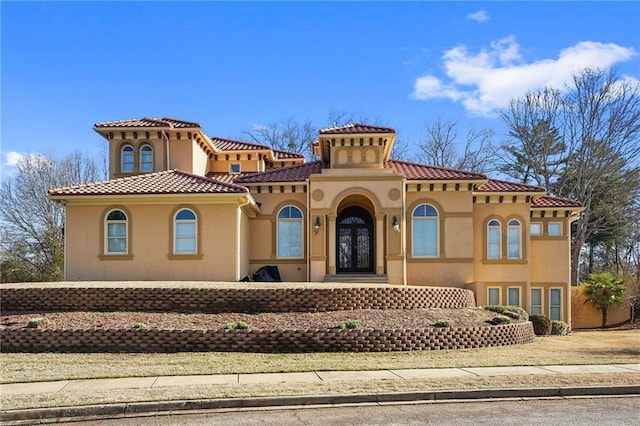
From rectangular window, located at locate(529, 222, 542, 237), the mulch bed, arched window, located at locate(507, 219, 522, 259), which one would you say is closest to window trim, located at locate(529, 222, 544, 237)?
rectangular window, located at locate(529, 222, 542, 237)

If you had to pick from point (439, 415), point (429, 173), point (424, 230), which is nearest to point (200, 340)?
point (439, 415)

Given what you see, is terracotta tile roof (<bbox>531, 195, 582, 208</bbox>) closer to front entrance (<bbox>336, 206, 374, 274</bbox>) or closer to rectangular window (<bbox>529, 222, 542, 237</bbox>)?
rectangular window (<bbox>529, 222, 542, 237</bbox>)

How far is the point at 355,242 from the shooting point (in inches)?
1038

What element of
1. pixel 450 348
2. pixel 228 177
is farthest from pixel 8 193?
pixel 450 348

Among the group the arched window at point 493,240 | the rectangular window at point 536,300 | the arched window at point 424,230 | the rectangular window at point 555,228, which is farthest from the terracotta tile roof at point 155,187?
the rectangular window at point 555,228

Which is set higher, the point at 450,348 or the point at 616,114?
the point at 616,114

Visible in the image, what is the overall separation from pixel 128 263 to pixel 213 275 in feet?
10.2

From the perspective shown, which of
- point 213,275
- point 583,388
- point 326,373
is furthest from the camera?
point 213,275

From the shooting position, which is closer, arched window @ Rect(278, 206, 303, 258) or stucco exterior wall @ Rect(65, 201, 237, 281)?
stucco exterior wall @ Rect(65, 201, 237, 281)

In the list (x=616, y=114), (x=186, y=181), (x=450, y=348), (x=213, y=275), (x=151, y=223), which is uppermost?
(x=616, y=114)

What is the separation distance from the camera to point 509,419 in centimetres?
893

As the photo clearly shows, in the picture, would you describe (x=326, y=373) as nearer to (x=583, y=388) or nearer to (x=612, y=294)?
(x=583, y=388)

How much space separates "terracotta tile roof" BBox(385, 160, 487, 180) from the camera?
24922 mm

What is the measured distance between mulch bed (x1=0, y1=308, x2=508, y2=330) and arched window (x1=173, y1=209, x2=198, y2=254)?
5.73 m
